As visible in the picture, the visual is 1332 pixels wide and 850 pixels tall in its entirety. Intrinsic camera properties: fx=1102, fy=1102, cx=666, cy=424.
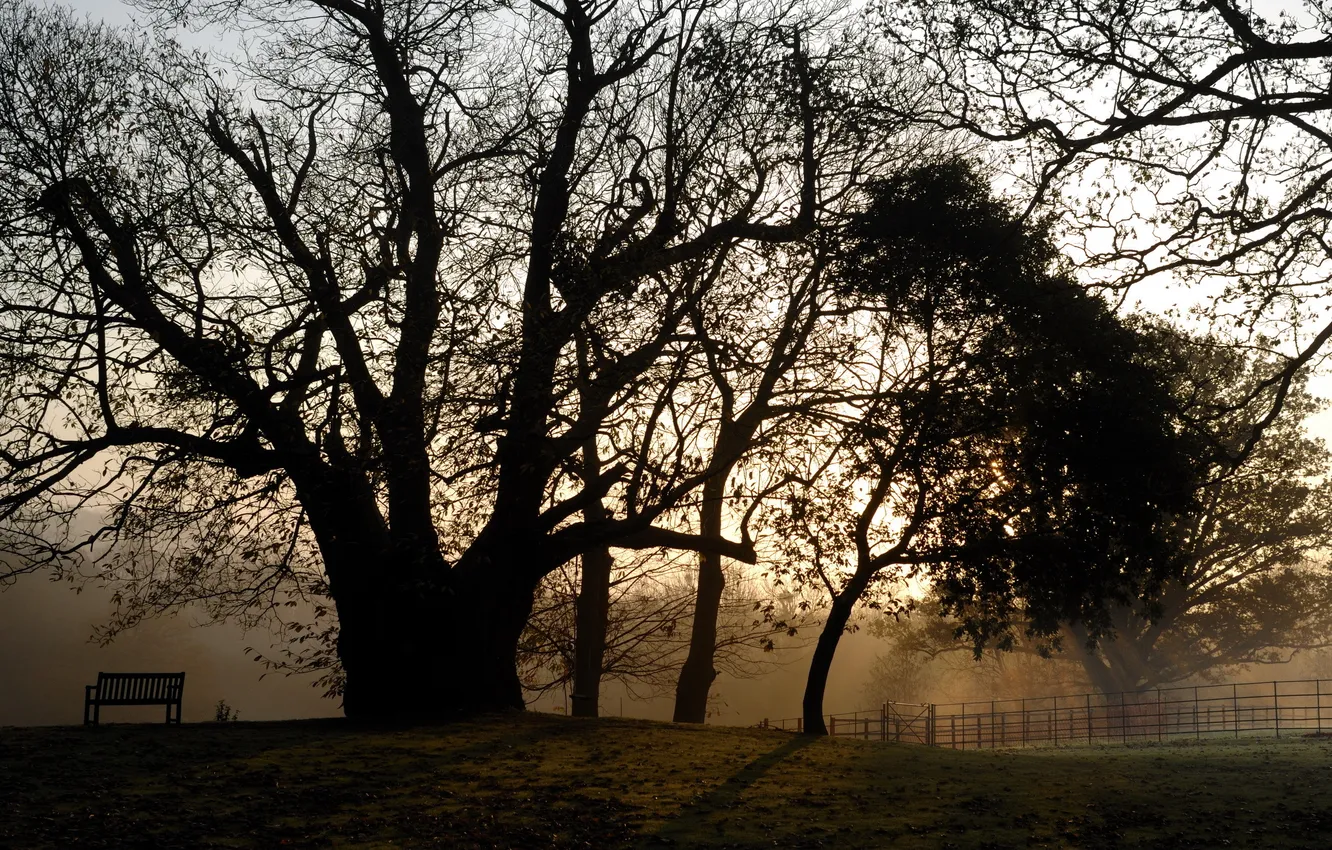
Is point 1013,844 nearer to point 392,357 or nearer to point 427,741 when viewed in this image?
point 427,741

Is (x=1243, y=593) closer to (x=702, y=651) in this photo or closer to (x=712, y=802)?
(x=702, y=651)

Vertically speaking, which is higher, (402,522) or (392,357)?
(392,357)

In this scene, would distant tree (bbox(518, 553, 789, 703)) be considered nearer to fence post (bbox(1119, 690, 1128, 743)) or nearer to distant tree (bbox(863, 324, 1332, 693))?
distant tree (bbox(863, 324, 1332, 693))

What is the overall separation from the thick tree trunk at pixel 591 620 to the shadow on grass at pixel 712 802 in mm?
7000

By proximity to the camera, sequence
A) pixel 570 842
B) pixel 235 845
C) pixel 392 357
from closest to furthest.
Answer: pixel 235 845 → pixel 570 842 → pixel 392 357

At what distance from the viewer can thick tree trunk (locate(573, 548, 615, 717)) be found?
20.4 m

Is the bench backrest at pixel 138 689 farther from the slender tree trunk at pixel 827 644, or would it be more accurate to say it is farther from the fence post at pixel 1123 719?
the fence post at pixel 1123 719

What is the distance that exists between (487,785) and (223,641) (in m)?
76.5

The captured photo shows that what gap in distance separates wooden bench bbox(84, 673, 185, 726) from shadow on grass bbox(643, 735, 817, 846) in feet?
23.8

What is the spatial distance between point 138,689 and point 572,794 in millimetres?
7378

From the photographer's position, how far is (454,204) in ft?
50.6

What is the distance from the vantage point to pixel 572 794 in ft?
33.5

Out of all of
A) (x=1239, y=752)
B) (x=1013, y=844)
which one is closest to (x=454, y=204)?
(x=1013, y=844)

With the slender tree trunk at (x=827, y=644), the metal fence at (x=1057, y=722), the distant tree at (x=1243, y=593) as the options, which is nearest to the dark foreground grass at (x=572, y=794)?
the slender tree trunk at (x=827, y=644)
